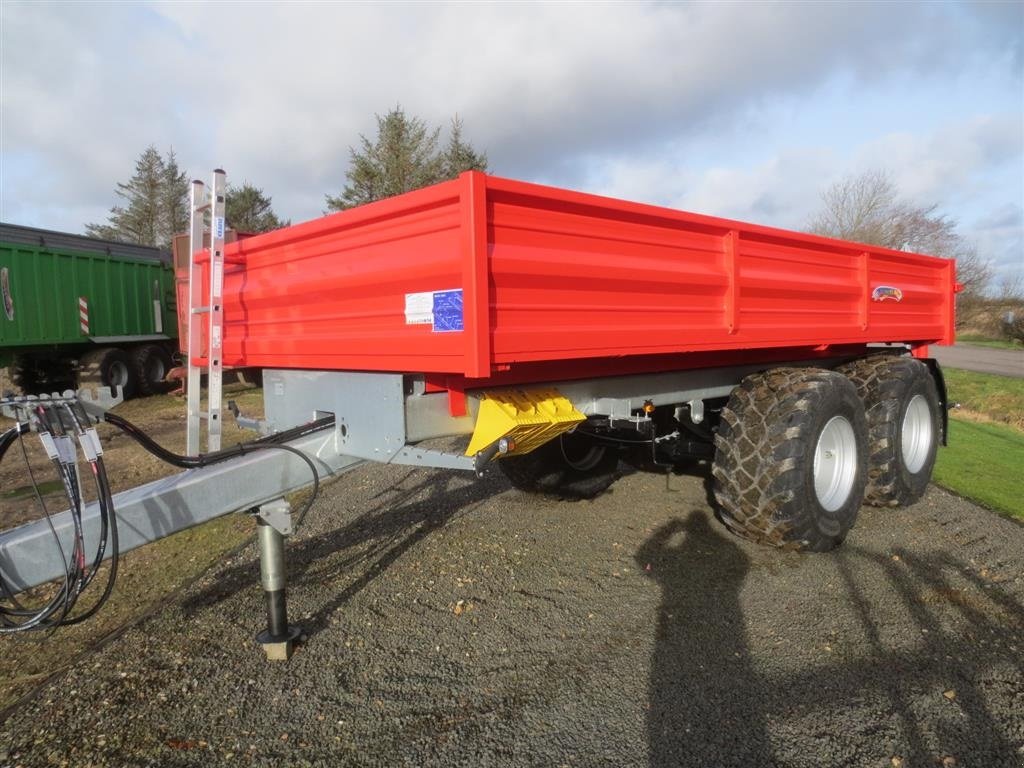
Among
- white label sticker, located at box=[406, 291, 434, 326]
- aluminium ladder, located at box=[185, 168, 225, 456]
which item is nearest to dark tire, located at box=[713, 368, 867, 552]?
white label sticker, located at box=[406, 291, 434, 326]

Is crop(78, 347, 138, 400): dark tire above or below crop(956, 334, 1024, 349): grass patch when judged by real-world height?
below

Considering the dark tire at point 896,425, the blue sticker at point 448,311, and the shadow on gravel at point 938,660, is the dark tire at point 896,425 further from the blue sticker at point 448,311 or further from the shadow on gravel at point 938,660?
the blue sticker at point 448,311

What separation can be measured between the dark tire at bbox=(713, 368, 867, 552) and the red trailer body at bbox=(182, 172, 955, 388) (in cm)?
28

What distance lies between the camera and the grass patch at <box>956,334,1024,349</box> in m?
29.0

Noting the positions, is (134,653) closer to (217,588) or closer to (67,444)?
(217,588)

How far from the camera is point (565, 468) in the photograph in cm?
515

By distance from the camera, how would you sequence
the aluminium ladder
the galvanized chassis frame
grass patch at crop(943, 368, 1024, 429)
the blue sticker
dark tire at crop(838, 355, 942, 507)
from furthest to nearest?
grass patch at crop(943, 368, 1024, 429) → dark tire at crop(838, 355, 942, 507) → the aluminium ladder → the blue sticker → the galvanized chassis frame

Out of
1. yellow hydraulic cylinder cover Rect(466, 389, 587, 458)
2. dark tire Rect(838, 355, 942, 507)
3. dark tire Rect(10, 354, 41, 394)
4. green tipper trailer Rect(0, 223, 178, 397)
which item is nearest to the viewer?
yellow hydraulic cylinder cover Rect(466, 389, 587, 458)

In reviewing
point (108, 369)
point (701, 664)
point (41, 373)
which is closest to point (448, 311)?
point (701, 664)

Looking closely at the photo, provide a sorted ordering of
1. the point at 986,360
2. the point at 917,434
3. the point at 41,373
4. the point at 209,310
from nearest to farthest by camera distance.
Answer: the point at 209,310 → the point at 917,434 → the point at 41,373 → the point at 986,360

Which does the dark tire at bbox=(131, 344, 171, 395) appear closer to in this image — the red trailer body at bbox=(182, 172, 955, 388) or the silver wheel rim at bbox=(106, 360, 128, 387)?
the silver wheel rim at bbox=(106, 360, 128, 387)

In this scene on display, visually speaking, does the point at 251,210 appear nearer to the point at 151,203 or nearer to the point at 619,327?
the point at 151,203

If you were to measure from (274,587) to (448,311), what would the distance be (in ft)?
4.43

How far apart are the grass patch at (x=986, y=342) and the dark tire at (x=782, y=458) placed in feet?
101
